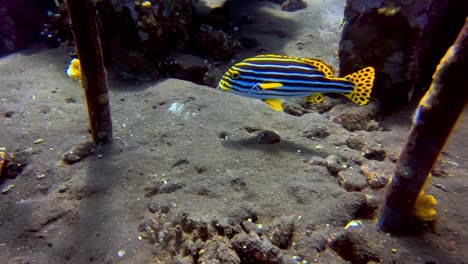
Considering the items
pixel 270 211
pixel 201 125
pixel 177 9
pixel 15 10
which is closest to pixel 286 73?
pixel 201 125

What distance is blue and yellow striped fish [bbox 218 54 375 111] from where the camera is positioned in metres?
4.10

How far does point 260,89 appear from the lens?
13.5 feet

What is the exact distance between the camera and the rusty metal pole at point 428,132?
7.10ft

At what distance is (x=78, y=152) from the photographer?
13.4 feet

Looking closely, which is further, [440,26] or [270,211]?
[440,26]

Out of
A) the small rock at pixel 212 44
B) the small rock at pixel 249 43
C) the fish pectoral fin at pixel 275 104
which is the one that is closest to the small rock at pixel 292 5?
the small rock at pixel 249 43

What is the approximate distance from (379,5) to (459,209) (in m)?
3.65

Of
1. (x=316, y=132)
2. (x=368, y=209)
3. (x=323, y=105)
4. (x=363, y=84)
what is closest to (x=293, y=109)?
(x=323, y=105)

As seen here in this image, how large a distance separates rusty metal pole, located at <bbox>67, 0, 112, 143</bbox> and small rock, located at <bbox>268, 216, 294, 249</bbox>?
2717 millimetres

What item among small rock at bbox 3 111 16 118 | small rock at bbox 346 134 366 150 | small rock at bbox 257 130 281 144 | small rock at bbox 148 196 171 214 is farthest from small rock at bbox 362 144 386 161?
small rock at bbox 3 111 16 118

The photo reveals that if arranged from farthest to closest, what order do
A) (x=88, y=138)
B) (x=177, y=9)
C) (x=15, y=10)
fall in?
1. (x=15, y=10)
2. (x=177, y=9)
3. (x=88, y=138)

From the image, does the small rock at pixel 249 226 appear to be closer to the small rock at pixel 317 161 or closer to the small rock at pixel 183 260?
the small rock at pixel 183 260

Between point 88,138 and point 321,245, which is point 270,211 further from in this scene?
point 88,138

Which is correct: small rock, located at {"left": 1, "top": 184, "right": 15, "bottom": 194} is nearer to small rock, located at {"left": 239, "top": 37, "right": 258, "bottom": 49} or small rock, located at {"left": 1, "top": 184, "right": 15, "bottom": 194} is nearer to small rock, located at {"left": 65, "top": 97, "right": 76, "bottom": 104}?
small rock, located at {"left": 65, "top": 97, "right": 76, "bottom": 104}
